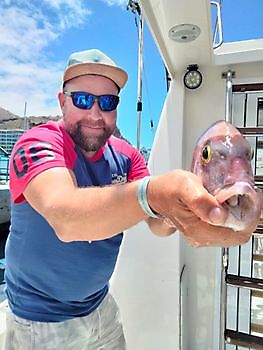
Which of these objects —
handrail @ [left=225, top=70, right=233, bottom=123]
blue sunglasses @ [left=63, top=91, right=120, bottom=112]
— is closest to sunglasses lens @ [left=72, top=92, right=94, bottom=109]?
blue sunglasses @ [left=63, top=91, right=120, bottom=112]

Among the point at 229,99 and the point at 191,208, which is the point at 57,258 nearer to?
the point at 191,208

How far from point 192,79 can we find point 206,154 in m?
1.49

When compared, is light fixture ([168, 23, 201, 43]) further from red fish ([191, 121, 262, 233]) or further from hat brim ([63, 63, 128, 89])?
red fish ([191, 121, 262, 233])

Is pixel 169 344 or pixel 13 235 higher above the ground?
pixel 13 235

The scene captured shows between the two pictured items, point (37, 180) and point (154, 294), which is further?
point (154, 294)

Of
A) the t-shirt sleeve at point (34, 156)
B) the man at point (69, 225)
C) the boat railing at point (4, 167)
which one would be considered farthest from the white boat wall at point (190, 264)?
the boat railing at point (4, 167)

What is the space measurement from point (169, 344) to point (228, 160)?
157cm

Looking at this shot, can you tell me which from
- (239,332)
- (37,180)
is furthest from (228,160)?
(239,332)

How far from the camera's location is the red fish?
21.9 inches

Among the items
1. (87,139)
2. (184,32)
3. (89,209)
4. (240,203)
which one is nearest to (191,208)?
(240,203)

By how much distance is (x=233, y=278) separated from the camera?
1.91 metres

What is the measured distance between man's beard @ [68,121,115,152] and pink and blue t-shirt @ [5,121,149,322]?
1.1 inches

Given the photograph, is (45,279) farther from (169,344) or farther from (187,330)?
(187,330)

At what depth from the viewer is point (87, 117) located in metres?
1.17
